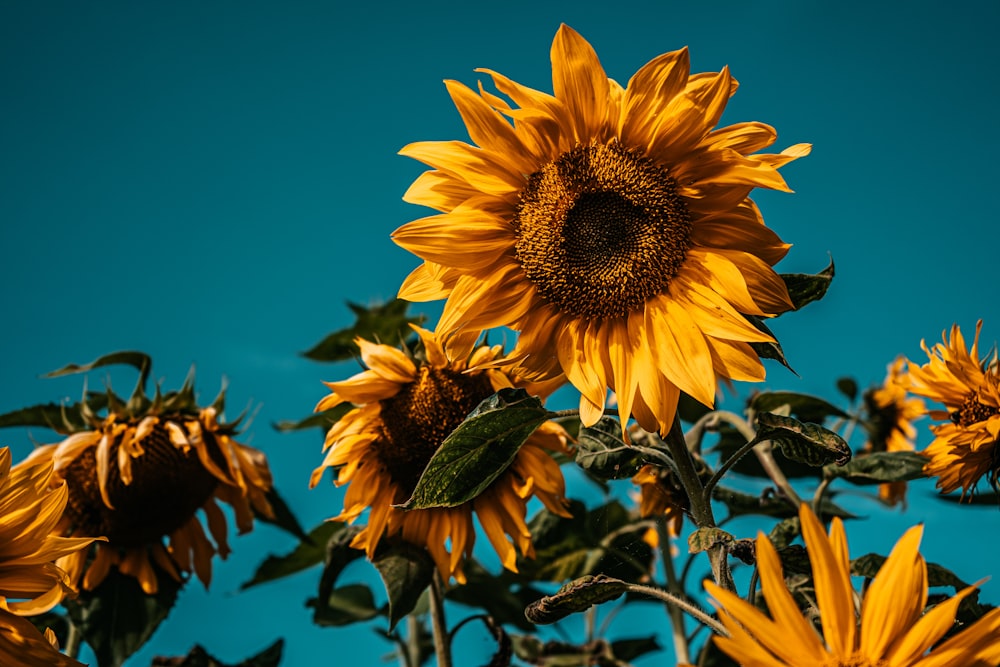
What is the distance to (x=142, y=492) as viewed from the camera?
3.02m

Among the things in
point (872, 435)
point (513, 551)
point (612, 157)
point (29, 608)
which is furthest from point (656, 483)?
point (872, 435)

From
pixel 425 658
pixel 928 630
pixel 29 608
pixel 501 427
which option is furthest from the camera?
pixel 425 658

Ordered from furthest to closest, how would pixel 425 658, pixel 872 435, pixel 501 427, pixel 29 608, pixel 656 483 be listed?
pixel 872 435 → pixel 425 658 → pixel 656 483 → pixel 501 427 → pixel 29 608

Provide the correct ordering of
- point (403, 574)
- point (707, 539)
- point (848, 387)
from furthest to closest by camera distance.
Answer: point (848, 387) < point (403, 574) < point (707, 539)

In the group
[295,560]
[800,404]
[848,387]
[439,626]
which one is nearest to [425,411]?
[439,626]

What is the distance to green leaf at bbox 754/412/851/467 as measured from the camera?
1.56 m

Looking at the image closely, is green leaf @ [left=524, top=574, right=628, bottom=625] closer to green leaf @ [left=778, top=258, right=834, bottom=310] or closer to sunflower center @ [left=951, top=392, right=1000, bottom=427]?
green leaf @ [left=778, top=258, right=834, bottom=310]

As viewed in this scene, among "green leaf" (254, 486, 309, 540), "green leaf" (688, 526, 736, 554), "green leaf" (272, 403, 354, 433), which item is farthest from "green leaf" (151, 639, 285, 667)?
"green leaf" (688, 526, 736, 554)

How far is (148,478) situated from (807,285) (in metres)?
2.18

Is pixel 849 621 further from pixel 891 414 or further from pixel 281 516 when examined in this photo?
pixel 891 414

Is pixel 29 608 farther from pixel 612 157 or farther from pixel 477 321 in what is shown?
pixel 612 157

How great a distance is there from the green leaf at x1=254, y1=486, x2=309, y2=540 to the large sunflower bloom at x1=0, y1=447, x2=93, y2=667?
1.64 metres

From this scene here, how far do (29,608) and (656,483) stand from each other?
150 centimetres

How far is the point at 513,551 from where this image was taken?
2.52m
